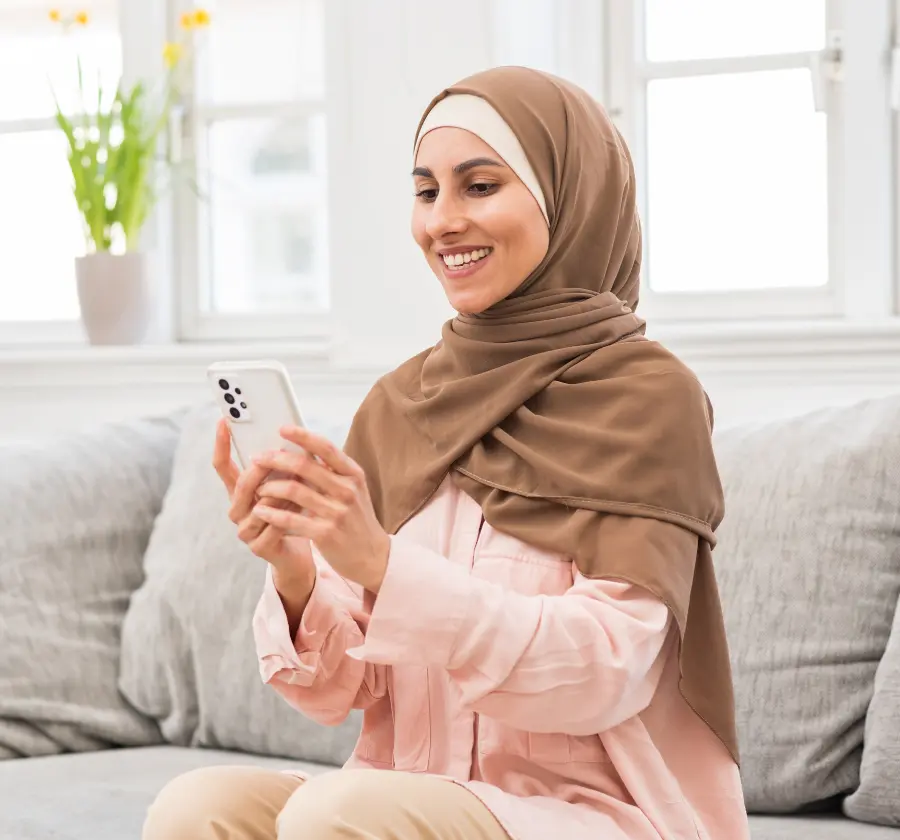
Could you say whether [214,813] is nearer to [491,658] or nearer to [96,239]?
[491,658]

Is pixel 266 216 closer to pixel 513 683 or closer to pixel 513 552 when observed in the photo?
pixel 513 552

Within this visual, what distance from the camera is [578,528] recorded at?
4.00 feet

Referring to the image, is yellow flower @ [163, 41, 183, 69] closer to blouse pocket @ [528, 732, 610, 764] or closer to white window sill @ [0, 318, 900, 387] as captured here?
white window sill @ [0, 318, 900, 387]

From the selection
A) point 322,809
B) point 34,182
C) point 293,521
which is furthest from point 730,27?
point 322,809

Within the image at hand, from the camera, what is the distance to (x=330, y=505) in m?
1.10

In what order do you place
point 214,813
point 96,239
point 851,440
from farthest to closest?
point 96,239 → point 851,440 → point 214,813

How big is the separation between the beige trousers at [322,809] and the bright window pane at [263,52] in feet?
6.54

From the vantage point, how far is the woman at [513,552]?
3.69 feet

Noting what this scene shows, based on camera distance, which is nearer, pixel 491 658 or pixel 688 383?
pixel 491 658

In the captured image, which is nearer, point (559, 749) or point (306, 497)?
point (306, 497)

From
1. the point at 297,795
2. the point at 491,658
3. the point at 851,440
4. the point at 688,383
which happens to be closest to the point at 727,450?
the point at 851,440

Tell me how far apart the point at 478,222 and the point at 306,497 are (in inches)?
13.1

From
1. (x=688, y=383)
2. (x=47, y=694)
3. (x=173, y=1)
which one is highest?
(x=173, y=1)

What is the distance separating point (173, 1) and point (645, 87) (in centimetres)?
110
